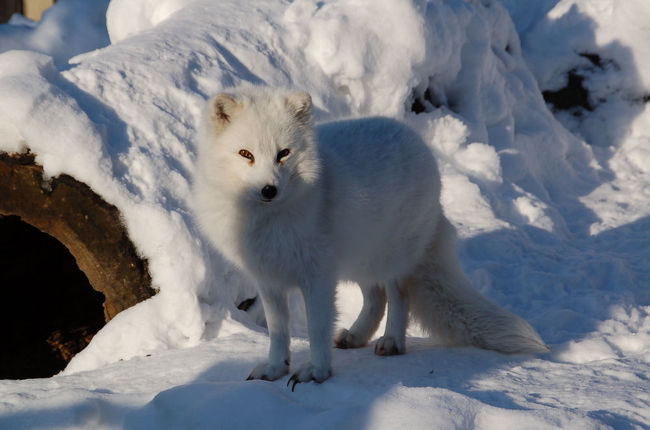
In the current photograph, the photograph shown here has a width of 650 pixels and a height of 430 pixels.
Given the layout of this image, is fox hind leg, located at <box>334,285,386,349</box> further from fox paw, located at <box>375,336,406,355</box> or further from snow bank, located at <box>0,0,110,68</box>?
snow bank, located at <box>0,0,110,68</box>

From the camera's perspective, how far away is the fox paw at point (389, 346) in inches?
115

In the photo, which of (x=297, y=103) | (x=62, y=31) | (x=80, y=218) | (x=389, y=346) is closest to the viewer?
(x=297, y=103)

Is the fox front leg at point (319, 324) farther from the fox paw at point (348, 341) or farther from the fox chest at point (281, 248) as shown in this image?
the fox paw at point (348, 341)

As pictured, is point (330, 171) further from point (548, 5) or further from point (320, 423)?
point (548, 5)

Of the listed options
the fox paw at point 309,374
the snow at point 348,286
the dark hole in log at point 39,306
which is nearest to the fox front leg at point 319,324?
the fox paw at point 309,374

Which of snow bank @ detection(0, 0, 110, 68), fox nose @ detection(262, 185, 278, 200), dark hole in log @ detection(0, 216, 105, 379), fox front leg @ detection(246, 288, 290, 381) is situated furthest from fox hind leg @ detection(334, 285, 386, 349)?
snow bank @ detection(0, 0, 110, 68)

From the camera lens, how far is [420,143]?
298cm

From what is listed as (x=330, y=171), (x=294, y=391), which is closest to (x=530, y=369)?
(x=294, y=391)

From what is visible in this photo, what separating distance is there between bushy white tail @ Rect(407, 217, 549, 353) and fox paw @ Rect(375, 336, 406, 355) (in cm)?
22

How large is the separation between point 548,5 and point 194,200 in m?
8.02

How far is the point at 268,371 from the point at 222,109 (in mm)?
1097

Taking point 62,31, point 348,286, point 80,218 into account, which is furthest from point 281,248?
point 62,31

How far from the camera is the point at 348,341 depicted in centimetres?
315

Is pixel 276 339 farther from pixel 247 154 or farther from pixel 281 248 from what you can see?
pixel 247 154
